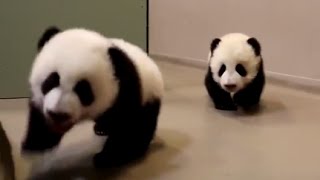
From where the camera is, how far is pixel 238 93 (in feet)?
5.74

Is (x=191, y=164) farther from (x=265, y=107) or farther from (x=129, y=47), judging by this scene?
(x=265, y=107)

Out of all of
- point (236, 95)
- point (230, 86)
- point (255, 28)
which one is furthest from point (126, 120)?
point (255, 28)

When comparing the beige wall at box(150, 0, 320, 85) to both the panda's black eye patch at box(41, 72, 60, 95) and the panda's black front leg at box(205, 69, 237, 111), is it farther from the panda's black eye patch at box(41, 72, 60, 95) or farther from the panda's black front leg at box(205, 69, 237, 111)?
the panda's black eye patch at box(41, 72, 60, 95)

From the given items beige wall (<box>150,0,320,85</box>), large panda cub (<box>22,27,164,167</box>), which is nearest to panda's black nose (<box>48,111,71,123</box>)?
large panda cub (<box>22,27,164,167</box>)

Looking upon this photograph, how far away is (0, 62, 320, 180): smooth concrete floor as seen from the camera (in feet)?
3.89

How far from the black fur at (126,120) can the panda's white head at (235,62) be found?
42 centimetres

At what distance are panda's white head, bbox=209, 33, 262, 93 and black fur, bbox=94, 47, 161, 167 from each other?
0.42 meters

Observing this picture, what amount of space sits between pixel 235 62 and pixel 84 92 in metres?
0.70

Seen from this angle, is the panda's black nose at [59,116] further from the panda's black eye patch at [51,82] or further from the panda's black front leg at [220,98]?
the panda's black front leg at [220,98]

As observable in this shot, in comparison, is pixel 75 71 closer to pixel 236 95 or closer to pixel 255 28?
pixel 236 95

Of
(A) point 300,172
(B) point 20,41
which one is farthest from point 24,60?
(A) point 300,172

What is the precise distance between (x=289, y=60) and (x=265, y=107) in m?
0.42

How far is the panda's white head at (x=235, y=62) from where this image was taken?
5.45 ft

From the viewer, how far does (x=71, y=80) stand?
104 centimetres
